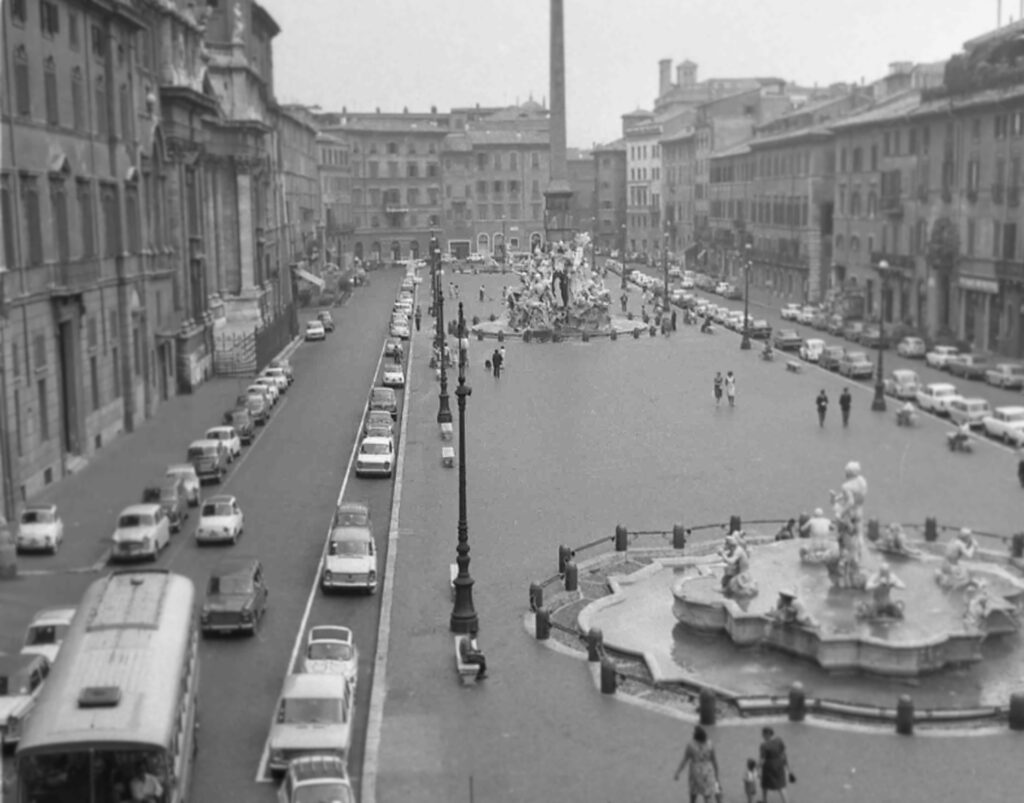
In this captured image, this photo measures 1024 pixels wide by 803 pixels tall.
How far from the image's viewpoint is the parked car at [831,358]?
59.0m

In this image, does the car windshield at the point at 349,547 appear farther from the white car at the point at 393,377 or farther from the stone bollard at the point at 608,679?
the white car at the point at 393,377

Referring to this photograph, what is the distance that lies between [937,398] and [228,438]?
2390cm

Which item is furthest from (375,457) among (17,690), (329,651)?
(17,690)

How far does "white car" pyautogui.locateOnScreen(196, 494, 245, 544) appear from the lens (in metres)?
29.7

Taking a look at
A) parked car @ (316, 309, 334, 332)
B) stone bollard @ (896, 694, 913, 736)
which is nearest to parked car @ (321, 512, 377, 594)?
stone bollard @ (896, 694, 913, 736)

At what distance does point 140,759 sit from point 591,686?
7922 millimetres

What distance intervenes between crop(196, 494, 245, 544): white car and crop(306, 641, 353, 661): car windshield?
961 centimetres

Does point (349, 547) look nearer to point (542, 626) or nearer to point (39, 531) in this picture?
point (542, 626)

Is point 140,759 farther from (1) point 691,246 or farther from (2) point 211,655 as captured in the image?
(1) point 691,246

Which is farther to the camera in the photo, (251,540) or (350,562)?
(251,540)

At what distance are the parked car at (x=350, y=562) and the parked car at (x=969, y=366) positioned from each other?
35.1 meters

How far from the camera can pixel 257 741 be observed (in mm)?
18594

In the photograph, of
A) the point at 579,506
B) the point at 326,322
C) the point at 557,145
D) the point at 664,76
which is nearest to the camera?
the point at 579,506

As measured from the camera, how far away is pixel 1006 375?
5212 cm
